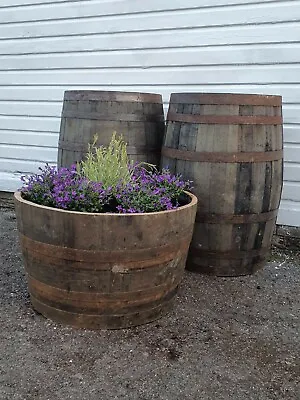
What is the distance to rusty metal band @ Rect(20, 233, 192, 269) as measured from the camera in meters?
2.07

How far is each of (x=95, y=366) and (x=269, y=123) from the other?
1.64 m

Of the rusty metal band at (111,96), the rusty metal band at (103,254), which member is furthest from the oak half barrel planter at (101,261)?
the rusty metal band at (111,96)

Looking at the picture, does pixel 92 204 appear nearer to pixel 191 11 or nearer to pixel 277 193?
pixel 277 193

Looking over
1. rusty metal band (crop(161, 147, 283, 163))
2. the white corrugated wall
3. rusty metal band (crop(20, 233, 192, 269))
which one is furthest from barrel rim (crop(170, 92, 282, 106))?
rusty metal band (crop(20, 233, 192, 269))

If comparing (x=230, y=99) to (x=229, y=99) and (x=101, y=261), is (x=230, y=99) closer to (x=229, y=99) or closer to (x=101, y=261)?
(x=229, y=99)

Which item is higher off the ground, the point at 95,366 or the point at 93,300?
the point at 93,300

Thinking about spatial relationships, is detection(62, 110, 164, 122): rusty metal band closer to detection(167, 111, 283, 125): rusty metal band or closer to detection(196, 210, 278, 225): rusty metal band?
detection(167, 111, 283, 125): rusty metal band

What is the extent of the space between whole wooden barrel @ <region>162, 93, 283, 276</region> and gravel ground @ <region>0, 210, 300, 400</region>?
27 cm

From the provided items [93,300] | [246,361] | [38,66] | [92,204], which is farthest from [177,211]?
[38,66]

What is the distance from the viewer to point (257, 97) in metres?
2.65

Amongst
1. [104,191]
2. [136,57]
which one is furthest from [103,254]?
[136,57]

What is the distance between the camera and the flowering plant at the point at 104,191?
2.17 metres

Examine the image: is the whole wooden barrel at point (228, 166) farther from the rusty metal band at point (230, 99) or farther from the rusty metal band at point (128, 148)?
the rusty metal band at point (128, 148)

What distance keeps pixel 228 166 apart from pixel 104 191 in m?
0.82
